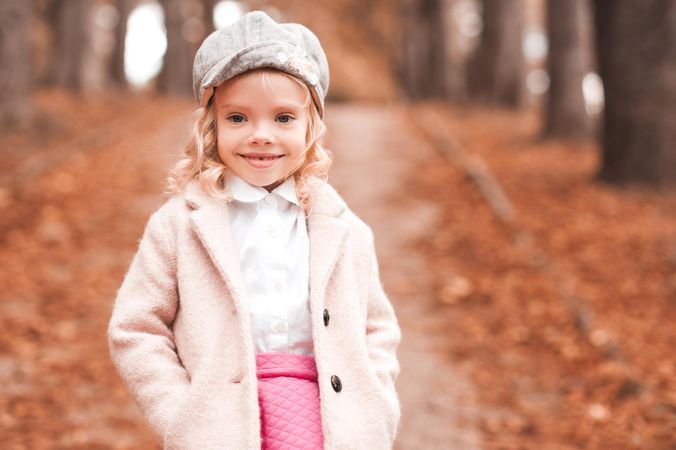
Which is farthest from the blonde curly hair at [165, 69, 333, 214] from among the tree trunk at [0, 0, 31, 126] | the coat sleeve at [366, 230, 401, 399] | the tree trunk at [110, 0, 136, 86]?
the tree trunk at [110, 0, 136, 86]

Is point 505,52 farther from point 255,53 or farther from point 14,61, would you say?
point 255,53

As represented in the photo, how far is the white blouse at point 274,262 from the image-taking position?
2.32 m

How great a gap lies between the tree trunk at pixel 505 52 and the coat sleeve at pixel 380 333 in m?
17.0

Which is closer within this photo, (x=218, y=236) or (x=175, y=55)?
(x=218, y=236)

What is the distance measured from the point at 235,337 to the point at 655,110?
783 cm

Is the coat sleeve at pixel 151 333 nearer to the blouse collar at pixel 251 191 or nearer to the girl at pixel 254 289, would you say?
the girl at pixel 254 289

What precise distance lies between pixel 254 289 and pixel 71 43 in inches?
701

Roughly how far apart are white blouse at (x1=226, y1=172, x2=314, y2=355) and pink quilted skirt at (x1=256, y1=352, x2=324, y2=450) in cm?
6

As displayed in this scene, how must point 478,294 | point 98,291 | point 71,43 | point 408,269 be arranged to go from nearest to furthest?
point 98,291
point 478,294
point 408,269
point 71,43

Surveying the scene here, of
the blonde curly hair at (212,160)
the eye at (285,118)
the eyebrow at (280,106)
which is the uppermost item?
the eyebrow at (280,106)

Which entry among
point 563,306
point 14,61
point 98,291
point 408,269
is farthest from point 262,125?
point 14,61

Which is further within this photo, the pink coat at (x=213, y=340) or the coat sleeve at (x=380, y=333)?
the coat sleeve at (x=380, y=333)

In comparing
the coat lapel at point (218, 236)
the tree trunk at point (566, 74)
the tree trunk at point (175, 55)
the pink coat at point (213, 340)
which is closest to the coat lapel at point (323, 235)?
the pink coat at point (213, 340)

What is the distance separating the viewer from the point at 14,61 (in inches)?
390
